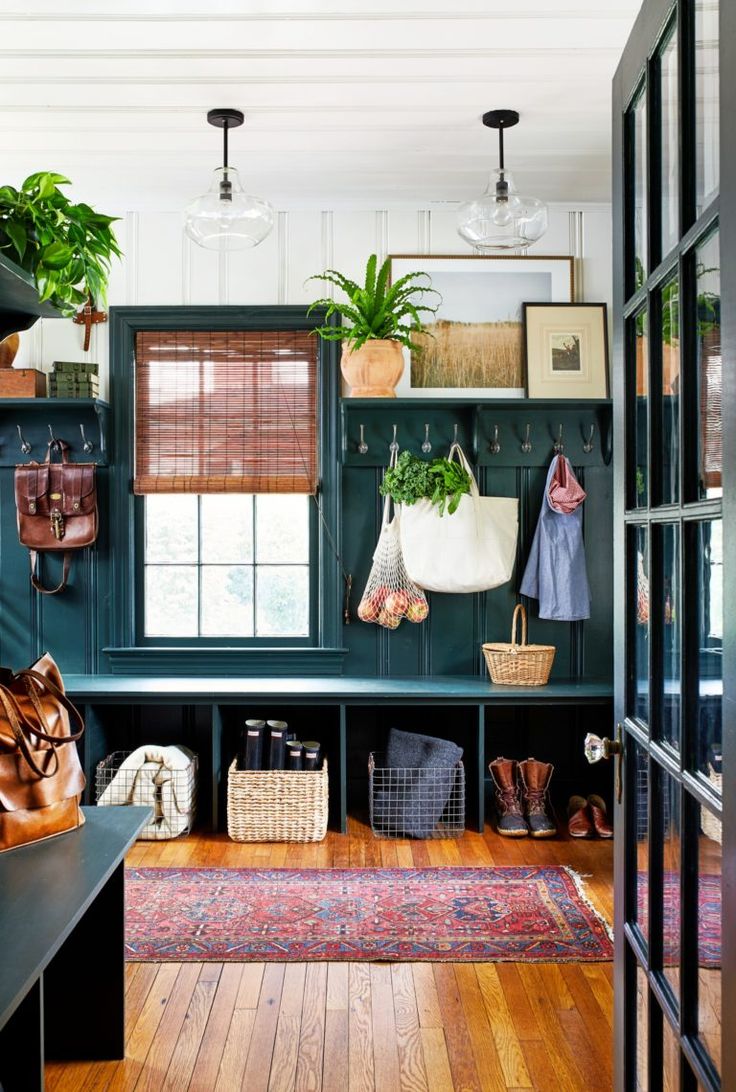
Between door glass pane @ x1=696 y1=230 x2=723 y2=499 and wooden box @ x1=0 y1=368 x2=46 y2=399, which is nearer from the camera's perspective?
door glass pane @ x1=696 y1=230 x2=723 y2=499

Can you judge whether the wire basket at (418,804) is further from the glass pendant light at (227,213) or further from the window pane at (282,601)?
the glass pendant light at (227,213)

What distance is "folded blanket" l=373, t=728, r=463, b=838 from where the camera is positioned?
13.1ft

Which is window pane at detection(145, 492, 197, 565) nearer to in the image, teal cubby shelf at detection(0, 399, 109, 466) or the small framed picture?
teal cubby shelf at detection(0, 399, 109, 466)

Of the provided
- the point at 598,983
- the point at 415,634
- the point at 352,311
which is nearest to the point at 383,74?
the point at 352,311

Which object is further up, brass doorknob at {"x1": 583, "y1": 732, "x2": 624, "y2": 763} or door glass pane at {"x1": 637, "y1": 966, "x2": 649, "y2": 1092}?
brass doorknob at {"x1": 583, "y1": 732, "x2": 624, "y2": 763}

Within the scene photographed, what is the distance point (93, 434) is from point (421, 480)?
1555 millimetres

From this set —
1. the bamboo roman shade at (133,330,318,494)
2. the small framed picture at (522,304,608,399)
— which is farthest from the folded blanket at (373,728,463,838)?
the small framed picture at (522,304,608,399)

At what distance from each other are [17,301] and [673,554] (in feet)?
3.94

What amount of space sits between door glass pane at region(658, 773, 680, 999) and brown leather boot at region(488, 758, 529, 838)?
97.2 inches

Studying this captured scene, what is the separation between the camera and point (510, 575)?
13.9ft

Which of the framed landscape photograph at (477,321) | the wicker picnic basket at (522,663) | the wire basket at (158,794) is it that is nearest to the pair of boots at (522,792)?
the wicker picnic basket at (522,663)

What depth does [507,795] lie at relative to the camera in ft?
13.4

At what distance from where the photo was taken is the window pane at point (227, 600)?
4.47 m

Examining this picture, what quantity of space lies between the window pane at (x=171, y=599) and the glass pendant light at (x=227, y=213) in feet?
5.20
